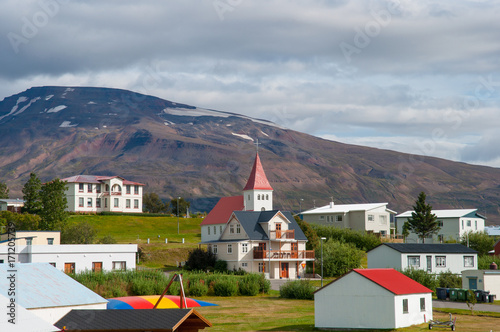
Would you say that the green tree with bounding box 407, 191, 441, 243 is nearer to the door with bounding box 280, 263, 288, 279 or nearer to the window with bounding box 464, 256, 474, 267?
the window with bounding box 464, 256, 474, 267

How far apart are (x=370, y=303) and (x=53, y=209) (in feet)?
173

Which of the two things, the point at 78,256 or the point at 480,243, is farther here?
the point at 480,243

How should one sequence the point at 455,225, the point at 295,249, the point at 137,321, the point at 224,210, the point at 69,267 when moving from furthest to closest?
1. the point at 455,225
2. the point at 224,210
3. the point at 295,249
4. the point at 69,267
5. the point at 137,321

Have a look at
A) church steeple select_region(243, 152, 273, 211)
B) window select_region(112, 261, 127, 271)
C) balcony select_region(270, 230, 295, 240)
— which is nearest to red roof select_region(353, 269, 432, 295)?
window select_region(112, 261, 127, 271)

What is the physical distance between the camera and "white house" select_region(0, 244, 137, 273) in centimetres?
6294

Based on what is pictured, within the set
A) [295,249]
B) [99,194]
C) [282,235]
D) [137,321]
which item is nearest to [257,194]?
[282,235]

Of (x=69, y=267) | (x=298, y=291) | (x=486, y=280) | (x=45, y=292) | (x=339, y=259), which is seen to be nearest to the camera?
(x=45, y=292)

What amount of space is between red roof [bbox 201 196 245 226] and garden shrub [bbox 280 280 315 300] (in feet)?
92.0

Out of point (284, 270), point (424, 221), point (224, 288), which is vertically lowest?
point (224, 288)

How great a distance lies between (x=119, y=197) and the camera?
405 feet

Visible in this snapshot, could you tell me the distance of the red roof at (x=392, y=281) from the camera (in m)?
42.8

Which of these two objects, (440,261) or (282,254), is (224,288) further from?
(440,261)

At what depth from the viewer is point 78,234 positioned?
82.7m

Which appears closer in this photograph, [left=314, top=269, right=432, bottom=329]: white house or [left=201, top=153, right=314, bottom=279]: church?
[left=314, top=269, right=432, bottom=329]: white house
